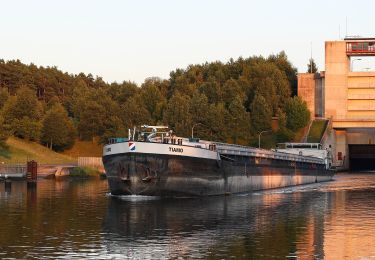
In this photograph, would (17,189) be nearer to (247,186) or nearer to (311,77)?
(247,186)

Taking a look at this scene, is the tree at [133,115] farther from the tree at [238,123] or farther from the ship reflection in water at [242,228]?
the ship reflection in water at [242,228]

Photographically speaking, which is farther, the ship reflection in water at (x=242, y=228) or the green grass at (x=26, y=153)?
the green grass at (x=26, y=153)

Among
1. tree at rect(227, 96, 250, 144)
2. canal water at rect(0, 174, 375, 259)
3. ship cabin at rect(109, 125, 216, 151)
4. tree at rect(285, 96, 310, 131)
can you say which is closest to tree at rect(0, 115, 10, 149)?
tree at rect(227, 96, 250, 144)

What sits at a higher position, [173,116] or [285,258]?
[173,116]

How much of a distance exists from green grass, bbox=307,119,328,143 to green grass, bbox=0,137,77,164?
46.1 m

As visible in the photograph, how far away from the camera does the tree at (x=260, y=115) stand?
147 m

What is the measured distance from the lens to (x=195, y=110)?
14825cm

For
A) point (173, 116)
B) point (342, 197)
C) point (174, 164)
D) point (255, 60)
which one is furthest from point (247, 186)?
point (255, 60)

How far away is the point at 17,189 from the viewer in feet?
247

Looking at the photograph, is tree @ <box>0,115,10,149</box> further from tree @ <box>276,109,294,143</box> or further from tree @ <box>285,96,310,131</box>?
tree @ <box>285,96,310,131</box>

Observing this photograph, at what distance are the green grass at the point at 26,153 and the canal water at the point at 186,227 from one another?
196 feet

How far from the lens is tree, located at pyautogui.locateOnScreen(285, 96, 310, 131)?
144625 mm

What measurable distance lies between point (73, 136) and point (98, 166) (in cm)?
4347

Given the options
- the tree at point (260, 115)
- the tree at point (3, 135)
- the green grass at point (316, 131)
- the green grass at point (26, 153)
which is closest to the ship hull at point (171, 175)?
the green grass at point (26, 153)
